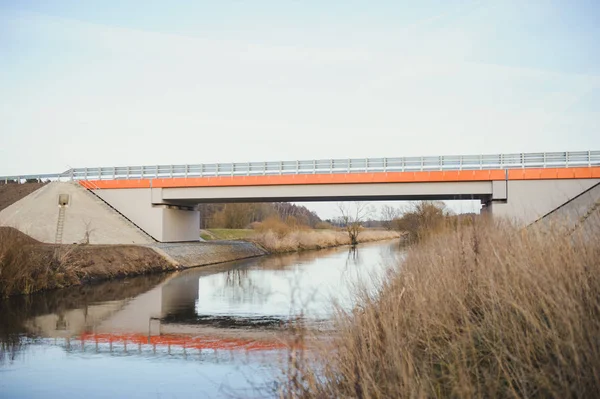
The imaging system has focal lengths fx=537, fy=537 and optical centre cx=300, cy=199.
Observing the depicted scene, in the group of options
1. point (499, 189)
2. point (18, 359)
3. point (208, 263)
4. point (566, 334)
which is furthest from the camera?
point (208, 263)

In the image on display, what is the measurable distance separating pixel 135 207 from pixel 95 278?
14.9 metres

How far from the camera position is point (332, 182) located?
36625 millimetres

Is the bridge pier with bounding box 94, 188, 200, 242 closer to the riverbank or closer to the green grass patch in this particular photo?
the riverbank

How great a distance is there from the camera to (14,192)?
45.2 m

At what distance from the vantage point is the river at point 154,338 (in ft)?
30.9

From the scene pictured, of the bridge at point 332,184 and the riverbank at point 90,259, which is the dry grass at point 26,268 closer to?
the riverbank at point 90,259

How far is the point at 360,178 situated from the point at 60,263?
63.5 feet

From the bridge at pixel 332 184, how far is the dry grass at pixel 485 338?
73.8 feet

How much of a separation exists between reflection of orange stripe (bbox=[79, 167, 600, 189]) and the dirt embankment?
5.10 m

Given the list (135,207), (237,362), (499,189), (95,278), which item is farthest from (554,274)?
(135,207)

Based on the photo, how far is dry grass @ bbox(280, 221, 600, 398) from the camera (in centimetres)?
483

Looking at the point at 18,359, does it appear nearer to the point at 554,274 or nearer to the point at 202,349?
the point at 202,349

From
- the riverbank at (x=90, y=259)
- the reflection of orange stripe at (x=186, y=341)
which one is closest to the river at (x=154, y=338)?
the reflection of orange stripe at (x=186, y=341)

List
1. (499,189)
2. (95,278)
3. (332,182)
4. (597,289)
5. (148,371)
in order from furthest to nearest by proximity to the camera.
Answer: (332,182) < (499,189) < (95,278) < (148,371) < (597,289)
